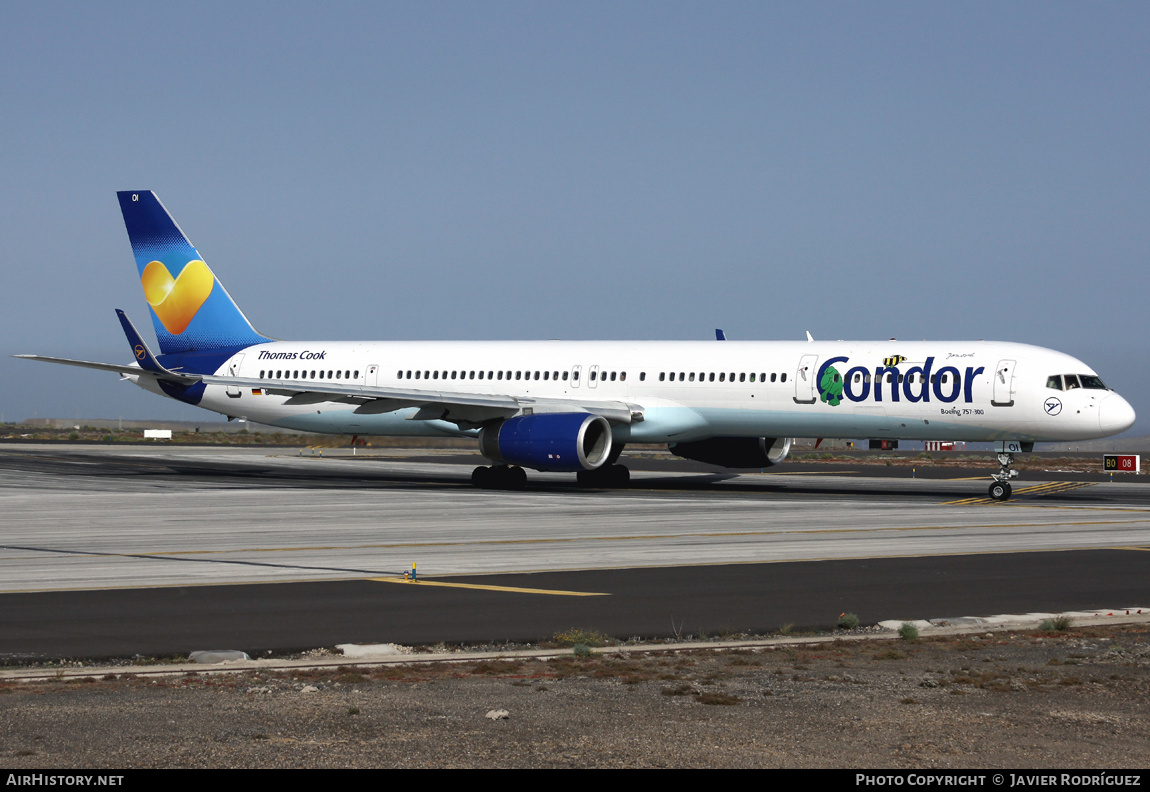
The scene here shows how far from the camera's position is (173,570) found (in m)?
18.2

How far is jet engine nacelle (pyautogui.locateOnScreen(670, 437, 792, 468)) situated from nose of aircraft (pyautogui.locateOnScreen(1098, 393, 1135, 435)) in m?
9.95

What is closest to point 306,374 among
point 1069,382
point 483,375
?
point 483,375

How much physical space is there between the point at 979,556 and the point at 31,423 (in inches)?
4632

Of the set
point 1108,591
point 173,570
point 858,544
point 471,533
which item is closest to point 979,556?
point 858,544

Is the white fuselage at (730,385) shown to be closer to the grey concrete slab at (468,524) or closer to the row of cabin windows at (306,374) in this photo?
the row of cabin windows at (306,374)

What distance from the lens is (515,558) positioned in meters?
20.2

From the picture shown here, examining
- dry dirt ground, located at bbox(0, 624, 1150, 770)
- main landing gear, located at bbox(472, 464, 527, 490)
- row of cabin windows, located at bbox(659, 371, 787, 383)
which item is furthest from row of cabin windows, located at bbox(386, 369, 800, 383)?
dry dirt ground, located at bbox(0, 624, 1150, 770)

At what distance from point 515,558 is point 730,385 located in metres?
17.7

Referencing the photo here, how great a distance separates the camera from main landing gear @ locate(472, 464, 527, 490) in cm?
3847

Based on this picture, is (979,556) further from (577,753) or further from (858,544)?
(577,753)

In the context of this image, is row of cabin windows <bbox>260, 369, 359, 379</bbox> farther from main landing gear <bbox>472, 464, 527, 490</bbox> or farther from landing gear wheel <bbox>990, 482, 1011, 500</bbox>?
landing gear wheel <bbox>990, 482, 1011, 500</bbox>

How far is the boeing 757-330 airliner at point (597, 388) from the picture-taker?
112ft

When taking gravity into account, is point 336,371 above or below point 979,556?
above

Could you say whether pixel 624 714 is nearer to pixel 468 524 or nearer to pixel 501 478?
pixel 468 524
